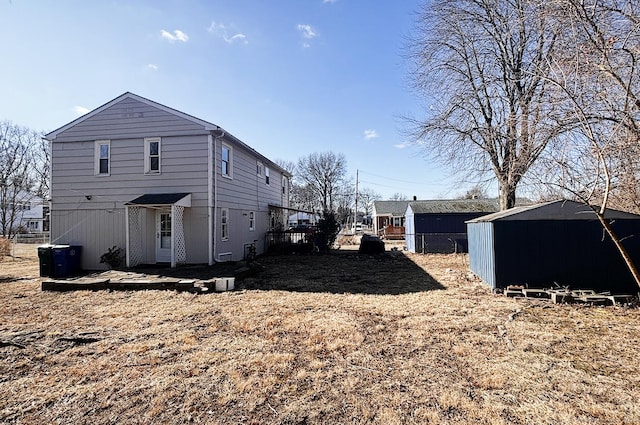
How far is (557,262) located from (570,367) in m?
5.04

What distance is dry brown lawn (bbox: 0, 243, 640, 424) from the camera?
116 inches

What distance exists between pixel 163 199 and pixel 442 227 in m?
15.7

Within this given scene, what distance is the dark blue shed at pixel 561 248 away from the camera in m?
7.77

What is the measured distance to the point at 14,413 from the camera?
2896 millimetres

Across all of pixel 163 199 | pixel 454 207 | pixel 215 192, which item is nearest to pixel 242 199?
pixel 215 192

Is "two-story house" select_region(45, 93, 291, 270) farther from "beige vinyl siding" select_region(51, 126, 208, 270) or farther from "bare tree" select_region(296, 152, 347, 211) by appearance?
"bare tree" select_region(296, 152, 347, 211)

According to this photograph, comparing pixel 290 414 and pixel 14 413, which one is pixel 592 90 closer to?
pixel 290 414

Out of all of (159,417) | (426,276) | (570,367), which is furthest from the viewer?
(426,276)

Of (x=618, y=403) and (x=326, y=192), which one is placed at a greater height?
(x=326, y=192)

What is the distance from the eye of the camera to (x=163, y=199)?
36.3 feet

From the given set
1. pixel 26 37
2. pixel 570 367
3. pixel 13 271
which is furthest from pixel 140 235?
pixel 570 367

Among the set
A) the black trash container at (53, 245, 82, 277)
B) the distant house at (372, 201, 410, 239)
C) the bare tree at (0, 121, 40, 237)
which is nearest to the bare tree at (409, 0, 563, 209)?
the black trash container at (53, 245, 82, 277)

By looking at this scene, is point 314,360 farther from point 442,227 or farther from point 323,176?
point 323,176

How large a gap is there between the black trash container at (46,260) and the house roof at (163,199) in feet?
8.89
